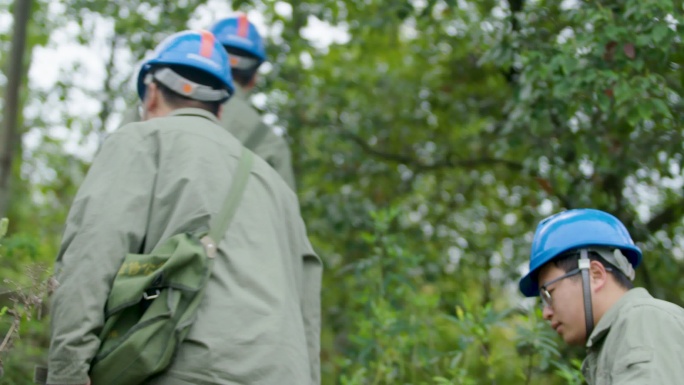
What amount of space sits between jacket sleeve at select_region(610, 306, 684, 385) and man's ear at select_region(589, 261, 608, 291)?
10.4 inches

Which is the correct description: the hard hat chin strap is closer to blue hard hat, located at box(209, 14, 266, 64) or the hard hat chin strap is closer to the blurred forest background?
the blurred forest background

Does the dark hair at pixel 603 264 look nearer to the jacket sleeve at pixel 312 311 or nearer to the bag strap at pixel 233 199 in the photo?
the jacket sleeve at pixel 312 311

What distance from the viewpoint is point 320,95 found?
7543 mm

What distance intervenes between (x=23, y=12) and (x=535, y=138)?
3176 millimetres

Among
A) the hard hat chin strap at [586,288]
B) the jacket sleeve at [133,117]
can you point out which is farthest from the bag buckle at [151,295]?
the jacket sleeve at [133,117]

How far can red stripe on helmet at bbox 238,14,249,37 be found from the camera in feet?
18.2

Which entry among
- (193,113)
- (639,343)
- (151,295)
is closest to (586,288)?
(639,343)

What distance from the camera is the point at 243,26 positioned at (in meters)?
5.60

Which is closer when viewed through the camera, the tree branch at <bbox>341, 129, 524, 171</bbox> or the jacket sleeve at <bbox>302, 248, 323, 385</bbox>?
the jacket sleeve at <bbox>302, 248, 323, 385</bbox>

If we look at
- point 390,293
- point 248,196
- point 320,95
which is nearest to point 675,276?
point 390,293

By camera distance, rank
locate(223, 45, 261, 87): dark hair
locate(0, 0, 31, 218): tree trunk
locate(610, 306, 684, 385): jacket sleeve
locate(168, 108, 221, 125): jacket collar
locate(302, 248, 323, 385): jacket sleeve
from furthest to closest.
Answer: locate(0, 0, 31, 218): tree trunk < locate(223, 45, 261, 87): dark hair < locate(302, 248, 323, 385): jacket sleeve < locate(168, 108, 221, 125): jacket collar < locate(610, 306, 684, 385): jacket sleeve

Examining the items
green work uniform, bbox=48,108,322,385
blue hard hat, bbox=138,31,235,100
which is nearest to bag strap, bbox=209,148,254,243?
green work uniform, bbox=48,108,322,385

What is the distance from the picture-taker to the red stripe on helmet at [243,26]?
5555 millimetres

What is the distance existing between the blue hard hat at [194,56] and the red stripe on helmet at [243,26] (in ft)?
5.62
